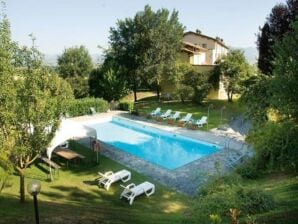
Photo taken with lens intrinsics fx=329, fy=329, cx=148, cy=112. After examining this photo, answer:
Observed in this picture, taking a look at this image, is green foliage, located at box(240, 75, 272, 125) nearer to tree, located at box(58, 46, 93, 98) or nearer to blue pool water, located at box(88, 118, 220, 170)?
blue pool water, located at box(88, 118, 220, 170)

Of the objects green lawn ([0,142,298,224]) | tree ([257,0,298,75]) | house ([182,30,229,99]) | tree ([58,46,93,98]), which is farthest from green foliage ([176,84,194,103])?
green lawn ([0,142,298,224])

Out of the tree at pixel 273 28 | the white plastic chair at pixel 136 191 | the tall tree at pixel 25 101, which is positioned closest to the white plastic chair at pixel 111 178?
the white plastic chair at pixel 136 191

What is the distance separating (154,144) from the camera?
23531mm

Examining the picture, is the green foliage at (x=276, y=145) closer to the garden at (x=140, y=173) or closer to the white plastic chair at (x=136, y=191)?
the garden at (x=140, y=173)

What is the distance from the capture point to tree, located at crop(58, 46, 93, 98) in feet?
114

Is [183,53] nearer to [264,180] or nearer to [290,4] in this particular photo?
[290,4]

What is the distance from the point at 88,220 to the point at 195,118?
19.7 metres

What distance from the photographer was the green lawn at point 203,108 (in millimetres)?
27203

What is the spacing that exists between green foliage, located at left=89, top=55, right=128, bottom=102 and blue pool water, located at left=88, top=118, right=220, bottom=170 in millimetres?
5434

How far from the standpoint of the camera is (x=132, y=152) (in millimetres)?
21094

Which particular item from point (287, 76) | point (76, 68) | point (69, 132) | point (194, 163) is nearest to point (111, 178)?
point (69, 132)

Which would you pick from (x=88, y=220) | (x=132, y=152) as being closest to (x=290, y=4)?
(x=132, y=152)

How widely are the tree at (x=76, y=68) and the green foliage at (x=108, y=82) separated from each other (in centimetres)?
87

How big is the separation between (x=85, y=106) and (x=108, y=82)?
4.05 m
